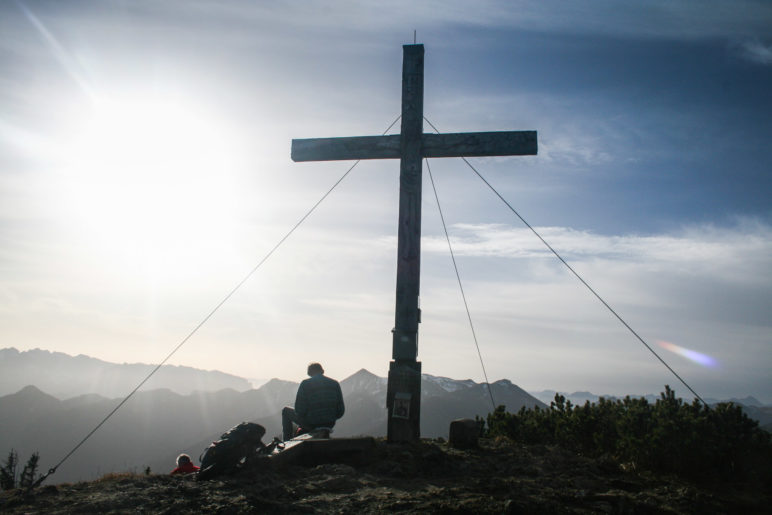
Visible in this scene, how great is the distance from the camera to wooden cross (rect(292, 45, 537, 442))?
718 centimetres

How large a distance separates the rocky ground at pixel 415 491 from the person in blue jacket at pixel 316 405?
2254mm

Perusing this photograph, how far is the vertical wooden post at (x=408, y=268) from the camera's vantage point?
7.10 meters

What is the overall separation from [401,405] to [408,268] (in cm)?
201

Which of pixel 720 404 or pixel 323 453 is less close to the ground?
pixel 720 404

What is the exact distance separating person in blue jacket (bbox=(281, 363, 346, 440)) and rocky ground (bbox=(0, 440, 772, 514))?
2.25 metres

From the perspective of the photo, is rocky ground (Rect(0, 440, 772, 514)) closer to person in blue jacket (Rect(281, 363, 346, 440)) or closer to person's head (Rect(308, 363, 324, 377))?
person in blue jacket (Rect(281, 363, 346, 440))

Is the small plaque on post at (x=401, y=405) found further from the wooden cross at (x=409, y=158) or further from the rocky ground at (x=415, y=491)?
the rocky ground at (x=415, y=491)

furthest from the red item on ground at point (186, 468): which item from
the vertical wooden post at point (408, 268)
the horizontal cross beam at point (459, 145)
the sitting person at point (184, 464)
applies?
the horizontal cross beam at point (459, 145)

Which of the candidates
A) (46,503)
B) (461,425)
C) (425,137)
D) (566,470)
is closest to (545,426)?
(461,425)

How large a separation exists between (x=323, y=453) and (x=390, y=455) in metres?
0.78

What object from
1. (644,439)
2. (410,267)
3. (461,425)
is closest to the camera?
(644,439)

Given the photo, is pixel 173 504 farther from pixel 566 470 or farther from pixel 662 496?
pixel 662 496

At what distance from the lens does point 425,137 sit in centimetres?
815

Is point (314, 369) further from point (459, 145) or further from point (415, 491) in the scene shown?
point (459, 145)
